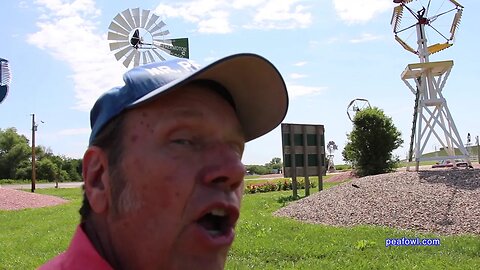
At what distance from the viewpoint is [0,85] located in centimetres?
2112

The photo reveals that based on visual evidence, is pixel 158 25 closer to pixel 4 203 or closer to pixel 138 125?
pixel 138 125

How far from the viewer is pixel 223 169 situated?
1.09m

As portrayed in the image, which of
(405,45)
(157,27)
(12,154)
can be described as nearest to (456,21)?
(405,45)

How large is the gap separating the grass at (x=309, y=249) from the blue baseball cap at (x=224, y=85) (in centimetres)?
514

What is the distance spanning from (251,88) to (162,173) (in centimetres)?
41

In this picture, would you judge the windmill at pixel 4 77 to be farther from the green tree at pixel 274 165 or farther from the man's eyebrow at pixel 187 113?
the green tree at pixel 274 165

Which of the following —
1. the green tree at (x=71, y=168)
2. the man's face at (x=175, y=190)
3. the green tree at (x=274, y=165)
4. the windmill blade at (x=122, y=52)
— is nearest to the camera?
the man's face at (x=175, y=190)

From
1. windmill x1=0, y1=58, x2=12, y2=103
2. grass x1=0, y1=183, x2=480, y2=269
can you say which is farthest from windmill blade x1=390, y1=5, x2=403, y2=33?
windmill x1=0, y1=58, x2=12, y2=103

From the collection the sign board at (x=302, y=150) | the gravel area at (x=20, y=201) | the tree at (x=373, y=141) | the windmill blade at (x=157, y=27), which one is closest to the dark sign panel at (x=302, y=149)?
the sign board at (x=302, y=150)

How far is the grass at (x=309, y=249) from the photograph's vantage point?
6.46 m

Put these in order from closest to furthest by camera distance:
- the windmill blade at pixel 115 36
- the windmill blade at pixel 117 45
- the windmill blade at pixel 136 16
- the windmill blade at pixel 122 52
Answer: the windmill blade at pixel 122 52 → the windmill blade at pixel 117 45 → the windmill blade at pixel 115 36 → the windmill blade at pixel 136 16

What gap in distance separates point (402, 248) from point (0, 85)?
18.7 meters

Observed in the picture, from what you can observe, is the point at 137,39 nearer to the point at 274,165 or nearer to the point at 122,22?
the point at 122,22

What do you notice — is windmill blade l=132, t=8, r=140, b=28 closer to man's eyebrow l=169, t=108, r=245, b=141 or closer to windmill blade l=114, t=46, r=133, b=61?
windmill blade l=114, t=46, r=133, b=61
